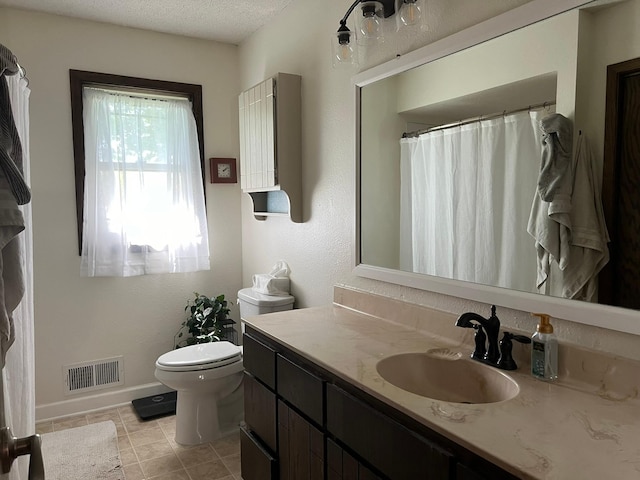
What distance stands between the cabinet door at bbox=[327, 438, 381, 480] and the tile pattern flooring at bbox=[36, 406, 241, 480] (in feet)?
3.56

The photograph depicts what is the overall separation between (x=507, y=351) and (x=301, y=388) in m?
0.69

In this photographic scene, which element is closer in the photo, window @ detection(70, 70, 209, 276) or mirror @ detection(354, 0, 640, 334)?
mirror @ detection(354, 0, 640, 334)

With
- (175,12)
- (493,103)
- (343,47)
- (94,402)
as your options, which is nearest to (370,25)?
(343,47)

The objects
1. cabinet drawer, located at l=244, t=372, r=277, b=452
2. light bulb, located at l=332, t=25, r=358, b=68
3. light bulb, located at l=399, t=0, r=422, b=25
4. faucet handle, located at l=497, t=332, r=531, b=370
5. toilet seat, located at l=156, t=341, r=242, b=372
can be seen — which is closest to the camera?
faucet handle, located at l=497, t=332, r=531, b=370

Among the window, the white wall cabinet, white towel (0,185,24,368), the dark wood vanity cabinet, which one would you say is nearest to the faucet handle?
the dark wood vanity cabinet

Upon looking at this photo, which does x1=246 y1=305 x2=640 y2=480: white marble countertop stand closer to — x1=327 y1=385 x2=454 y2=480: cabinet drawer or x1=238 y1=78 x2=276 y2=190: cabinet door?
x1=327 y1=385 x2=454 y2=480: cabinet drawer

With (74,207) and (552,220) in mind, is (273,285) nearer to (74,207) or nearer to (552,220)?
(74,207)

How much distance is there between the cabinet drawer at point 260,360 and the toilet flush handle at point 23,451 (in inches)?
40.5

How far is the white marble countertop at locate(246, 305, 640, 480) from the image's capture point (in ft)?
2.99

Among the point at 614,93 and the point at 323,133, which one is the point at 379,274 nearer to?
the point at 323,133

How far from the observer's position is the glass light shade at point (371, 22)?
1875mm

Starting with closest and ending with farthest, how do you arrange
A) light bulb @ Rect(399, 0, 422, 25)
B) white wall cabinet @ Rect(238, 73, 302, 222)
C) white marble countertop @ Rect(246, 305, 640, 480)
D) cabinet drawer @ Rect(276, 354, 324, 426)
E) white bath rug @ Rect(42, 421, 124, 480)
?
white marble countertop @ Rect(246, 305, 640, 480), cabinet drawer @ Rect(276, 354, 324, 426), light bulb @ Rect(399, 0, 422, 25), white bath rug @ Rect(42, 421, 124, 480), white wall cabinet @ Rect(238, 73, 302, 222)

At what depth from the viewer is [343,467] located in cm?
141

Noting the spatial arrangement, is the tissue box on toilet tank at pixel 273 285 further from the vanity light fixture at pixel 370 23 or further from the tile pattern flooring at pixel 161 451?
the vanity light fixture at pixel 370 23
